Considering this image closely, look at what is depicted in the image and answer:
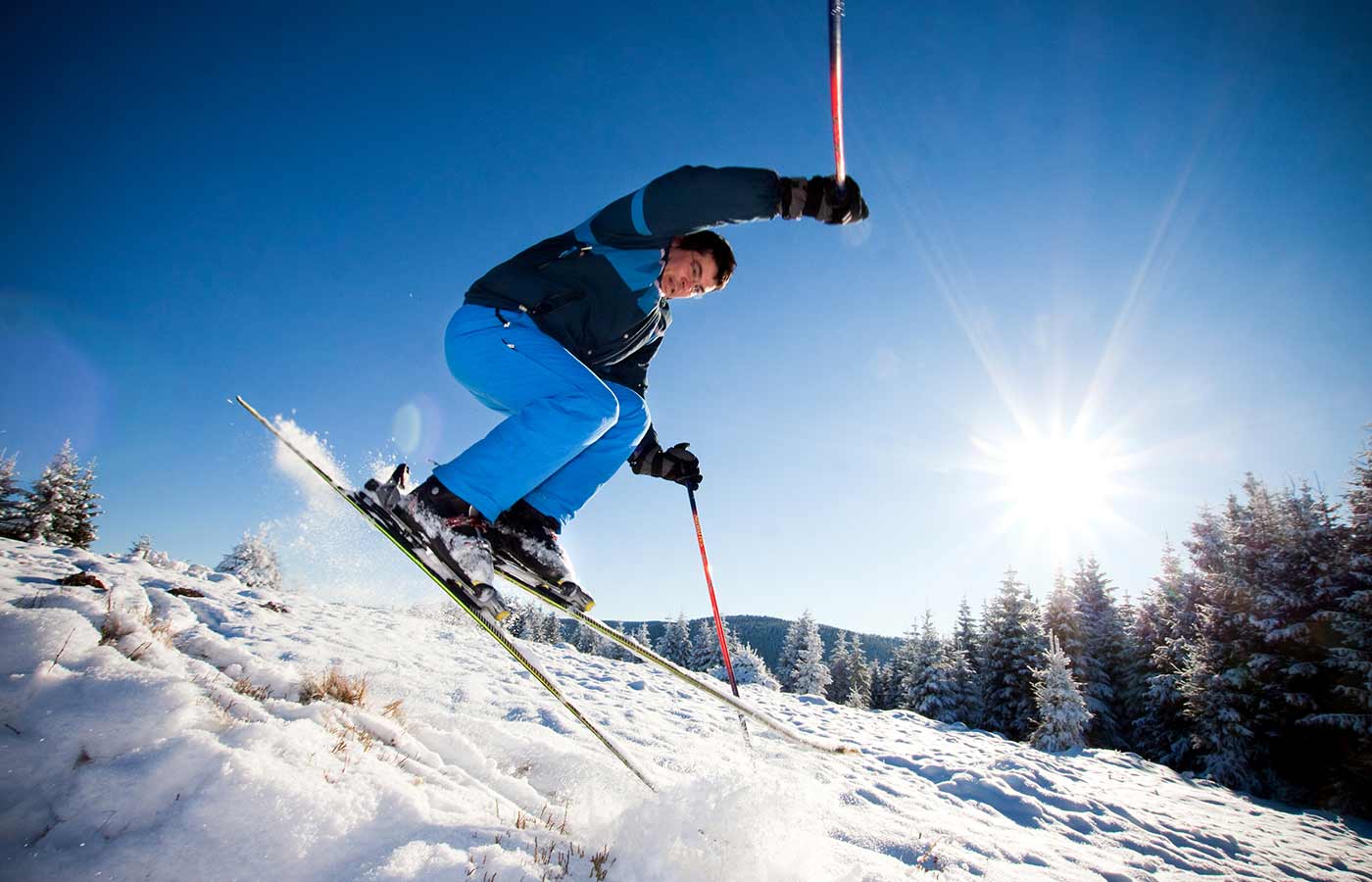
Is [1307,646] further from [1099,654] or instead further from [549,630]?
[549,630]

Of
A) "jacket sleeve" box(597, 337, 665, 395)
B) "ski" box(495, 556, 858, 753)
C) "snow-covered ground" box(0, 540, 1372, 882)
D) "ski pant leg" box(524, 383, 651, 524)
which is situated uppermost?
"jacket sleeve" box(597, 337, 665, 395)

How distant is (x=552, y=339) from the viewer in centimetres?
242

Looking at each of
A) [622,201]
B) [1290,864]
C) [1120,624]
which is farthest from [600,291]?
[1120,624]

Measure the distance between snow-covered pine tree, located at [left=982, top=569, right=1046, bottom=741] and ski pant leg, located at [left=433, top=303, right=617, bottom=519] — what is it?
2400 cm

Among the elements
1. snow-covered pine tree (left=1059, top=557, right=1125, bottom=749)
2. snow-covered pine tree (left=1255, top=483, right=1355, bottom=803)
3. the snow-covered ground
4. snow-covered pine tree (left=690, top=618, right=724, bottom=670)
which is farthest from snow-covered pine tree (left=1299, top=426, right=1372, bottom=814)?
snow-covered pine tree (left=690, top=618, right=724, bottom=670)

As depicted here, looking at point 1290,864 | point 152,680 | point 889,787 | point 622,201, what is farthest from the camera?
point 1290,864

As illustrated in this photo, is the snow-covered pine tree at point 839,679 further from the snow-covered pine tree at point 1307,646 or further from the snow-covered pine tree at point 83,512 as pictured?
the snow-covered pine tree at point 83,512

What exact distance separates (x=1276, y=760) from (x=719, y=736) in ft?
62.5

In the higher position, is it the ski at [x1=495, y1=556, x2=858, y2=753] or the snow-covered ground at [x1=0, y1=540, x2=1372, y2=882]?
the ski at [x1=495, y1=556, x2=858, y2=753]

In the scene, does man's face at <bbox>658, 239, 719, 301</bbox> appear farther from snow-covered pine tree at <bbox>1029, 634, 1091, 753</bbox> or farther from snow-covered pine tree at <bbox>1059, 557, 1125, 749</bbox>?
snow-covered pine tree at <bbox>1059, 557, 1125, 749</bbox>

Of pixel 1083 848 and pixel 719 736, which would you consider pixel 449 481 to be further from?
pixel 1083 848

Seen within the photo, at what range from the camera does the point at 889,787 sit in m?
4.79

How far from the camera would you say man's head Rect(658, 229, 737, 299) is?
2889 millimetres

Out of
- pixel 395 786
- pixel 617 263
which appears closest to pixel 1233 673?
pixel 617 263
